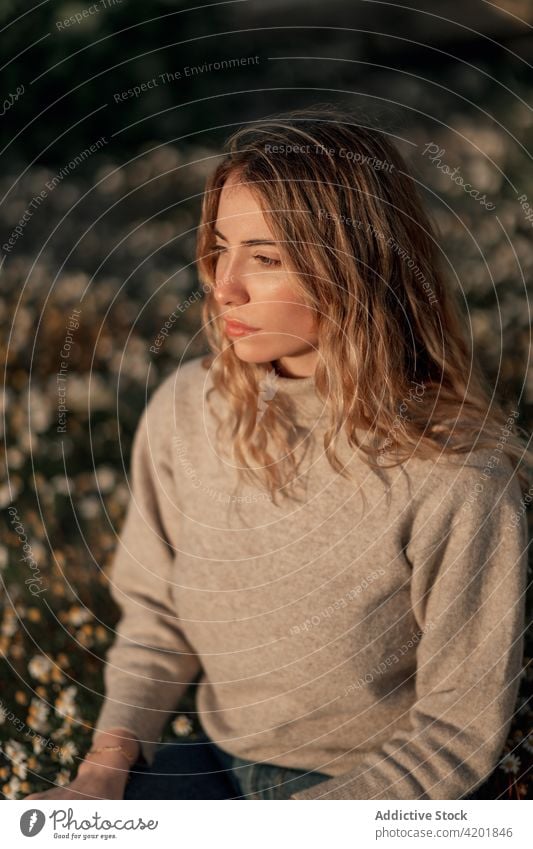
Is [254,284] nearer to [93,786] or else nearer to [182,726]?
[93,786]

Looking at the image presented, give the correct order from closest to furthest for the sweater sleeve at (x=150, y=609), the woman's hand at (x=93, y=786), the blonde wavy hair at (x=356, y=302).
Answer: the blonde wavy hair at (x=356, y=302)
the woman's hand at (x=93, y=786)
the sweater sleeve at (x=150, y=609)

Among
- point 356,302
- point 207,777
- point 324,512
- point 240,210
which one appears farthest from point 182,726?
point 240,210

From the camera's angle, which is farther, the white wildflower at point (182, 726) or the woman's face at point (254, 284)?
the white wildflower at point (182, 726)

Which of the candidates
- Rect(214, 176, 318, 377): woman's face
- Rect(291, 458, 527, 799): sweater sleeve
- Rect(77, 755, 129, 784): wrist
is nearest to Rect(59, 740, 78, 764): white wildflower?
Rect(77, 755, 129, 784): wrist

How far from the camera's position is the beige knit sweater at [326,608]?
167 centimetres

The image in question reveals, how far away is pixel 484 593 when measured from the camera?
5.44 feet

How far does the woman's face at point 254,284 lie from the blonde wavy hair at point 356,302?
0.03 meters

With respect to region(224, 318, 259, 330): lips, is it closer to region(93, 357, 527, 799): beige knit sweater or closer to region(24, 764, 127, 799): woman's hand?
region(93, 357, 527, 799): beige knit sweater

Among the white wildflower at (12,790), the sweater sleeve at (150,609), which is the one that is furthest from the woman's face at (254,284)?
the white wildflower at (12,790)

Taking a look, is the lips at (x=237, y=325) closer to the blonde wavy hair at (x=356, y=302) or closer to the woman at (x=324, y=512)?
the woman at (x=324, y=512)

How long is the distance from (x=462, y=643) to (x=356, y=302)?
0.66 meters
